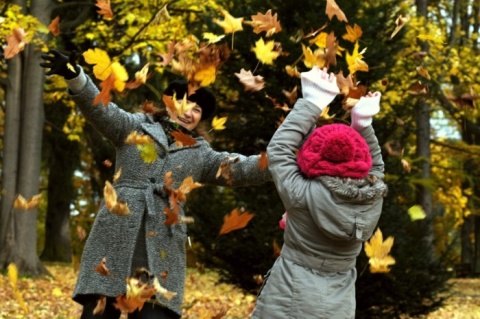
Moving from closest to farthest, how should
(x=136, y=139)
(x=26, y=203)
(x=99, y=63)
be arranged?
(x=136, y=139)
(x=99, y=63)
(x=26, y=203)

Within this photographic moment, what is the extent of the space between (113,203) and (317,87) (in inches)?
43.6

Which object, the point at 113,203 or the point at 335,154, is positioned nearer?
the point at 335,154

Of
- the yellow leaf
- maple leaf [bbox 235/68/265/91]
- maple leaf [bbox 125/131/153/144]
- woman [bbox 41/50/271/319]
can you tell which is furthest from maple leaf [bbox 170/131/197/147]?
maple leaf [bbox 235/68/265/91]

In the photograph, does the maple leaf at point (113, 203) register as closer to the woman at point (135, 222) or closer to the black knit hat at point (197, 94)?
the woman at point (135, 222)

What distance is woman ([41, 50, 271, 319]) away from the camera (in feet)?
13.8

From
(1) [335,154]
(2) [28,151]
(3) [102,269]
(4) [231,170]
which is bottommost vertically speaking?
(2) [28,151]

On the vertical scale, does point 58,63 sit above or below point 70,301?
above

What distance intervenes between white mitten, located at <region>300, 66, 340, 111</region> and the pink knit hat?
19cm

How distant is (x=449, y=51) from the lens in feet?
66.0

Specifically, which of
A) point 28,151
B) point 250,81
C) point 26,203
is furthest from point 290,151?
point 28,151

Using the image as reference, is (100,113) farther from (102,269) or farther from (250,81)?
(250,81)

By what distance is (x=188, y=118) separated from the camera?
14.8ft

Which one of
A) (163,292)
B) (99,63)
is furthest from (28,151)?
(163,292)

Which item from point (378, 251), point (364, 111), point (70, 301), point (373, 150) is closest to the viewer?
point (364, 111)
